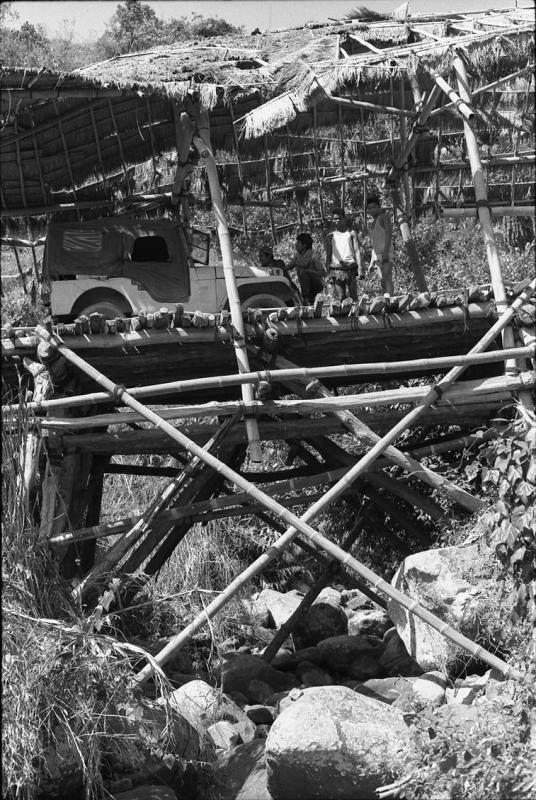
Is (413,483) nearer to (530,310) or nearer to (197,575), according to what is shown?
(197,575)

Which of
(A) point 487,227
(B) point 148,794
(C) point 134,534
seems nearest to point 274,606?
(C) point 134,534

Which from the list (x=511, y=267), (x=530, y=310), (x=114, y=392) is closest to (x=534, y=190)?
(x=511, y=267)

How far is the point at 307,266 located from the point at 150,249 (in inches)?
76.0

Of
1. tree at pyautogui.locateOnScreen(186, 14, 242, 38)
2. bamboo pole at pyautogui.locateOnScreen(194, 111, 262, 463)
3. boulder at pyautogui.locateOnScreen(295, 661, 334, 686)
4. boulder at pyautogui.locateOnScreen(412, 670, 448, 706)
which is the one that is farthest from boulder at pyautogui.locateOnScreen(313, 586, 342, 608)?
tree at pyautogui.locateOnScreen(186, 14, 242, 38)

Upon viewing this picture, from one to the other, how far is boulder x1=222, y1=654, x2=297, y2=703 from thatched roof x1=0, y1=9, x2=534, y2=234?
5.05 metres

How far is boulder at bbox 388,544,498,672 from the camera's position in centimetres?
880

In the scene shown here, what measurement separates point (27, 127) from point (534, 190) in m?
6.94

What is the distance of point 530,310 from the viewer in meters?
9.46

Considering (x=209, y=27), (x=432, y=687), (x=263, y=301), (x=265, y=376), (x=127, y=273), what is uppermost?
(x=209, y=27)

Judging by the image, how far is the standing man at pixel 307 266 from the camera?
13211 mm

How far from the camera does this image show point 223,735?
350 inches

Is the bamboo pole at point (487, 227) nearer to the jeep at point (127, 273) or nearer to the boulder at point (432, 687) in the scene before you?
the boulder at point (432, 687)

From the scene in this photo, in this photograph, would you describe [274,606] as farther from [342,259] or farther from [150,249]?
[150,249]

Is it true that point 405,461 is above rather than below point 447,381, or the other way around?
below
